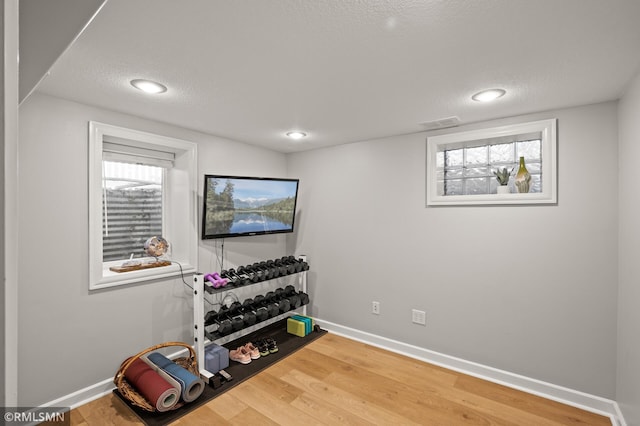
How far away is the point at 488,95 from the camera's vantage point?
209 cm

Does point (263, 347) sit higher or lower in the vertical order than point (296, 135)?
lower

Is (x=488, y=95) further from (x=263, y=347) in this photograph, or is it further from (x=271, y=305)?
(x=263, y=347)

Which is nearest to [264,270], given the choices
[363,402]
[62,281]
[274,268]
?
[274,268]

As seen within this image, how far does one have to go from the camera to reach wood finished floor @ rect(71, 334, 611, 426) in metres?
2.12

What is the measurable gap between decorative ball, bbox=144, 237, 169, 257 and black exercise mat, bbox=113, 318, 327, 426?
1.09 meters

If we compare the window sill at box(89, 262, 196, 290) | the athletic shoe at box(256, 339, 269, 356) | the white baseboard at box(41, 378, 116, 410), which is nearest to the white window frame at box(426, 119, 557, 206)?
the athletic shoe at box(256, 339, 269, 356)

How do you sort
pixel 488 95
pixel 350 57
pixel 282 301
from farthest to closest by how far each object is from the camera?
pixel 282 301
pixel 488 95
pixel 350 57

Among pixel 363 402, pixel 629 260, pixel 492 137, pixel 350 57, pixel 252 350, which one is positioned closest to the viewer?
pixel 350 57

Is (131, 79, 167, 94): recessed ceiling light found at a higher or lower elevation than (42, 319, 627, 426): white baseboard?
higher

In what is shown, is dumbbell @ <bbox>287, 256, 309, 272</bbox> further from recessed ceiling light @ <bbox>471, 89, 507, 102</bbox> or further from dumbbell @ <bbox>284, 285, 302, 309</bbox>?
recessed ceiling light @ <bbox>471, 89, 507, 102</bbox>

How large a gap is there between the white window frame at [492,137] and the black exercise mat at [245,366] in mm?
2046

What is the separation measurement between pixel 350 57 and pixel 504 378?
2.78m

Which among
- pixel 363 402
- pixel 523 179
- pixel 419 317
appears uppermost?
pixel 523 179

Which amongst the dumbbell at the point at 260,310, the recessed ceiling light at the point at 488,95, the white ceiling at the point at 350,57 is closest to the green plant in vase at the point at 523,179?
the white ceiling at the point at 350,57
